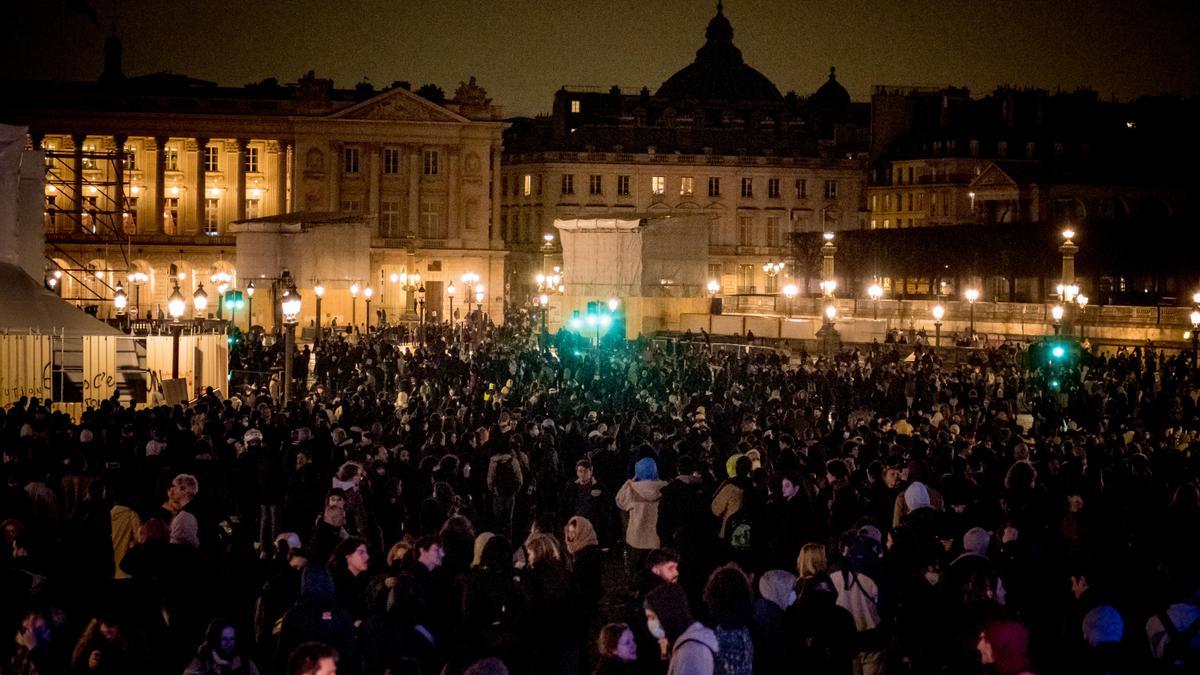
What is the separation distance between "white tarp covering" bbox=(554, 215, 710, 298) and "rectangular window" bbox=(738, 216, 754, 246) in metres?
49.2

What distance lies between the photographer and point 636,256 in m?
60.4

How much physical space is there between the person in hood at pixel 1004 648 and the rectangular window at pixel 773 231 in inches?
4084

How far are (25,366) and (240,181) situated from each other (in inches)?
2675

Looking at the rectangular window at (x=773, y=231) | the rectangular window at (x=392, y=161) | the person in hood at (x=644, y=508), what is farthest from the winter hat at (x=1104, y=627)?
the rectangular window at (x=773, y=231)

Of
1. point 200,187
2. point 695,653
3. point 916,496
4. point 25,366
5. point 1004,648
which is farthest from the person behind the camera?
point 200,187

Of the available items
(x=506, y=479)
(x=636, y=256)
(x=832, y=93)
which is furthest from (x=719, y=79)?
(x=506, y=479)

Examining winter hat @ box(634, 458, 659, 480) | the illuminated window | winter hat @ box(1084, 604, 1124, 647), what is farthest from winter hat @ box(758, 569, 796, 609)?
the illuminated window

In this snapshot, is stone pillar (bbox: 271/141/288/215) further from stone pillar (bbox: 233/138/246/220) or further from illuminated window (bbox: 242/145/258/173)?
illuminated window (bbox: 242/145/258/173)

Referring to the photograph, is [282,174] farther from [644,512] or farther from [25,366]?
[644,512]

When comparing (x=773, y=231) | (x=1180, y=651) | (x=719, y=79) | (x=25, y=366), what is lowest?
(x=1180, y=651)

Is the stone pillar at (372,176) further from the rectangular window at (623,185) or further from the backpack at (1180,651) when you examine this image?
the backpack at (1180,651)

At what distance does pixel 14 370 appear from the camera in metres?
28.1

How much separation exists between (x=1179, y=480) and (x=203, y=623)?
10.7m

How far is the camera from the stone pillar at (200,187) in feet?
307
